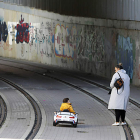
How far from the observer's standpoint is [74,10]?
85.8ft

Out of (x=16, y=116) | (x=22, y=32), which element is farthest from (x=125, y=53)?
(x=22, y=32)

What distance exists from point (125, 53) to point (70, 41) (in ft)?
23.0

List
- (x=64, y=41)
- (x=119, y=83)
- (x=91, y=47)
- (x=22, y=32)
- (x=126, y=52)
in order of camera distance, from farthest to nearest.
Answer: (x=22, y=32) < (x=64, y=41) < (x=91, y=47) < (x=126, y=52) < (x=119, y=83)

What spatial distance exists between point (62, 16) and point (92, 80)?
7.36 meters

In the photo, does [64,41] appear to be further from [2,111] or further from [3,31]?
[2,111]

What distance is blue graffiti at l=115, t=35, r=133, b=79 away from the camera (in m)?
20.1

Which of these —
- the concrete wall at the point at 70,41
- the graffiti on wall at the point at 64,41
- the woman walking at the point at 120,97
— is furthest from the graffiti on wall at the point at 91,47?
the woman walking at the point at 120,97

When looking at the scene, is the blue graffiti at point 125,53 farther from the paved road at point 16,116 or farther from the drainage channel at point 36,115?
the paved road at point 16,116

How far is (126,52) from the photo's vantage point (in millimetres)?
20484

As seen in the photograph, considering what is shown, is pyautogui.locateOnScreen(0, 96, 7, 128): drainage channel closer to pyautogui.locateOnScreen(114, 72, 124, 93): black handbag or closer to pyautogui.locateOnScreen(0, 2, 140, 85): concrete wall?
pyautogui.locateOnScreen(114, 72, 124, 93): black handbag

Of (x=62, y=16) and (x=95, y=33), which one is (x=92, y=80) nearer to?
(x=95, y=33)

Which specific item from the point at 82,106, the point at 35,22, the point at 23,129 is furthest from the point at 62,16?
the point at 23,129

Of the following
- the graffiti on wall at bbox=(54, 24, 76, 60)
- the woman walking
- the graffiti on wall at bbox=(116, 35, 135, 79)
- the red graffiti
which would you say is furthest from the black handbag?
the red graffiti

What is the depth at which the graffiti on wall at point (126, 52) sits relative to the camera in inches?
790
